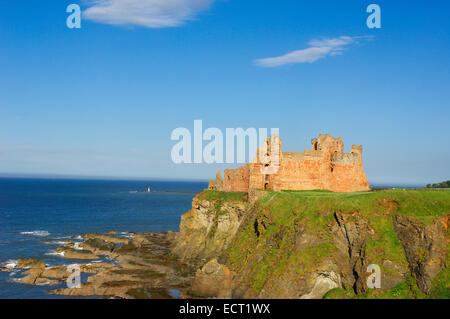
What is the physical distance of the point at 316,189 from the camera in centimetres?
5388

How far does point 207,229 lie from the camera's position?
60312 mm

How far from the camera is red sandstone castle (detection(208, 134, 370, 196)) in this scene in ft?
175

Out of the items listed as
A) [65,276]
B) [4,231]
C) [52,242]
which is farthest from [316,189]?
[4,231]

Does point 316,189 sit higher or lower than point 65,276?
higher

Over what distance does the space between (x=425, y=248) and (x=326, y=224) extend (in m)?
8.32

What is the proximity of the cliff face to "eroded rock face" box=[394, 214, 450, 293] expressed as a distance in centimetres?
7

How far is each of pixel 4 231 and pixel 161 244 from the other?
3348 centimetres

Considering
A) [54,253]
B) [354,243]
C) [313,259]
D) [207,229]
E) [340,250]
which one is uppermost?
[354,243]

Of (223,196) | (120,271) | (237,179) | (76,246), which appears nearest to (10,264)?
(76,246)

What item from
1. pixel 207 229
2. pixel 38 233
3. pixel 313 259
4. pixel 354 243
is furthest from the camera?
pixel 38 233

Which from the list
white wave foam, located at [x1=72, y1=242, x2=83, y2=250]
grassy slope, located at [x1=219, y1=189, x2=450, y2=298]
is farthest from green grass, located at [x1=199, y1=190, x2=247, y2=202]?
white wave foam, located at [x1=72, y1=242, x2=83, y2=250]

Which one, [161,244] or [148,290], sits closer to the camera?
[148,290]

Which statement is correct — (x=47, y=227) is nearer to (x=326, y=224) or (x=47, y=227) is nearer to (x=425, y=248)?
(x=326, y=224)

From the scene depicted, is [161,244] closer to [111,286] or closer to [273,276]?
[111,286]
